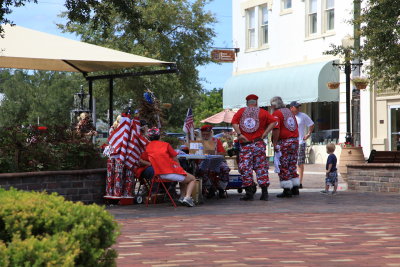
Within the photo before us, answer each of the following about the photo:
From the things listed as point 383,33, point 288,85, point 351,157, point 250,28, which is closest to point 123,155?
point 351,157

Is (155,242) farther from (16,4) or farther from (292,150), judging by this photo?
(292,150)

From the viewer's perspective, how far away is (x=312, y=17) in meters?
37.3

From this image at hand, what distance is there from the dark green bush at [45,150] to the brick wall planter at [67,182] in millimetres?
312

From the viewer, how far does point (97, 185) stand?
1373 centimetres

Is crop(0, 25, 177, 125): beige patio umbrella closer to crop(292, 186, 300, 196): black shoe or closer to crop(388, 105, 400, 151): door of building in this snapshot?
crop(292, 186, 300, 196): black shoe

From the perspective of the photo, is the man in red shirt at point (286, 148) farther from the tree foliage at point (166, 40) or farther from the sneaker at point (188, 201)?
the tree foliage at point (166, 40)

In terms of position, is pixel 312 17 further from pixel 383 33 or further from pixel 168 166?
pixel 168 166

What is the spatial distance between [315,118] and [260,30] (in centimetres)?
574

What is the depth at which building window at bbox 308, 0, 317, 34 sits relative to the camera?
37088 mm

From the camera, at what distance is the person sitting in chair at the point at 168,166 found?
43.2ft

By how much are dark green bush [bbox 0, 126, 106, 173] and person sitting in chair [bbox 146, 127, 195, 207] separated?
1.06m

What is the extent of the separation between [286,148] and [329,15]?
2185 centimetres

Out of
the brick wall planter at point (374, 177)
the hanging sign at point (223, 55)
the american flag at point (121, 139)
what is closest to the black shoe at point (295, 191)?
the brick wall planter at point (374, 177)

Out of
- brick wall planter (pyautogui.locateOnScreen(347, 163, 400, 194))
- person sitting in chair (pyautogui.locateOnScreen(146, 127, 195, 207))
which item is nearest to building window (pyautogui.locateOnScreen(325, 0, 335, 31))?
brick wall planter (pyautogui.locateOnScreen(347, 163, 400, 194))
